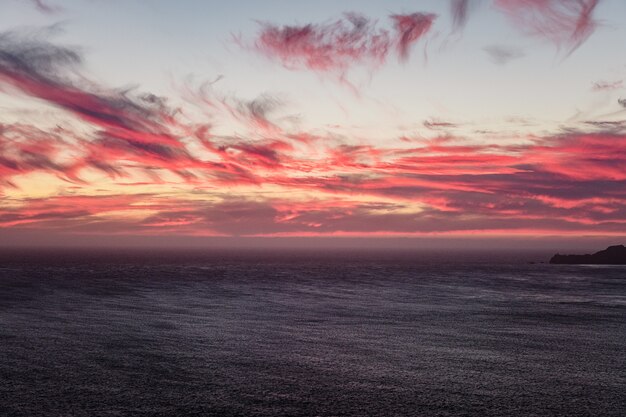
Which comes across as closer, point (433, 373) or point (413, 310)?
point (433, 373)

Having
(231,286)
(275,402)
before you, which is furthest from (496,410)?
(231,286)

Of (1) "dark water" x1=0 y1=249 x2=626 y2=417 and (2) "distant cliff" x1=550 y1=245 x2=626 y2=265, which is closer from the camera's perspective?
(1) "dark water" x1=0 y1=249 x2=626 y2=417

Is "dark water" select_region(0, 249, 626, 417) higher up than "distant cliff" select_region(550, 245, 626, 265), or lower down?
lower down

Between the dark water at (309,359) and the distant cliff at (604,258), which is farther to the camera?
the distant cliff at (604,258)

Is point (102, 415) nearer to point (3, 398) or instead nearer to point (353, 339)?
point (3, 398)

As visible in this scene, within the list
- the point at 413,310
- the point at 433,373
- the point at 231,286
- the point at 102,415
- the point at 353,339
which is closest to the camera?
the point at 102,415

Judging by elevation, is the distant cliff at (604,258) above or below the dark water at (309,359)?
above

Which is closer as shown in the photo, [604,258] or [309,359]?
[309,359]

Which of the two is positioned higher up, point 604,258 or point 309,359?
point 604,258

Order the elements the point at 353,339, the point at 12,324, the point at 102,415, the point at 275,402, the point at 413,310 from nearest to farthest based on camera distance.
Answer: the point at 102,415 → the point at 275,402 → the point at 353,339 → the point at 12,324 → the point at 413,310

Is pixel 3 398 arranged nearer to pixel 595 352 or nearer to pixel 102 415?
pixel 102 415
